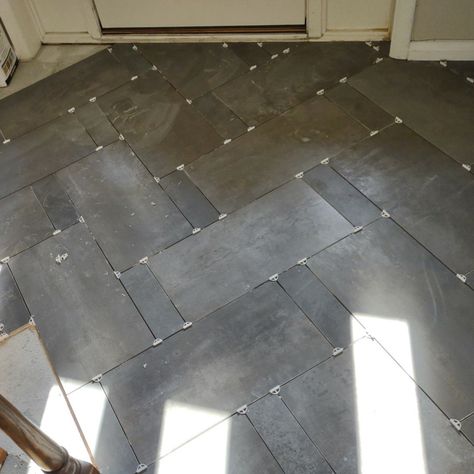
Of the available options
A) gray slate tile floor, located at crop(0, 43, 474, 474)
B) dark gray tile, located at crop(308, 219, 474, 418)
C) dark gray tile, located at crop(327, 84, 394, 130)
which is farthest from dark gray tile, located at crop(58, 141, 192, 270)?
dark gray tile, located at crop(327, 84, 394, 130)

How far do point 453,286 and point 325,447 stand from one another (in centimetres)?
112

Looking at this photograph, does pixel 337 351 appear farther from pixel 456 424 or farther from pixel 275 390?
pixel 456 424

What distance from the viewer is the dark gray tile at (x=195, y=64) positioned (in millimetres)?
4531

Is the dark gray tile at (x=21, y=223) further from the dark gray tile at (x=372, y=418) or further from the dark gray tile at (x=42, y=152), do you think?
the dark gray tile at (x=372, y=418)

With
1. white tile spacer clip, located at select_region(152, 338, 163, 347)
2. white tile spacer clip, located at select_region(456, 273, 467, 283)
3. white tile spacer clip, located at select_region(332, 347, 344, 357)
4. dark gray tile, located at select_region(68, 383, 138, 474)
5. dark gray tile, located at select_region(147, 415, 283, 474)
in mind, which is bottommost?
dark gray tile, located at select_region(68, 383, 138, 474)

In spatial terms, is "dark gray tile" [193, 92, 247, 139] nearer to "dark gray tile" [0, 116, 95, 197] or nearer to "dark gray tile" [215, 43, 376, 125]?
"dark gray tile" [215, 43, 376, 125]

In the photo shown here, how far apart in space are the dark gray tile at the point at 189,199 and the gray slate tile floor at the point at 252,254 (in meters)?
0.02

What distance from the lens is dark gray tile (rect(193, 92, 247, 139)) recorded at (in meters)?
4.15

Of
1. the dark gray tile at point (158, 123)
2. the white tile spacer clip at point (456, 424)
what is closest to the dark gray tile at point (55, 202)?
the dark gray tile at point (158, 123)

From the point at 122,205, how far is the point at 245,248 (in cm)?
94

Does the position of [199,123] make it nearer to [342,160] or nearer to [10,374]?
[342,160]

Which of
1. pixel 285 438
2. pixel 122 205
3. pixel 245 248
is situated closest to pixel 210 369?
pixel 285 438

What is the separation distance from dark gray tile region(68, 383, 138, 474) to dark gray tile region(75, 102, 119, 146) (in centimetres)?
196

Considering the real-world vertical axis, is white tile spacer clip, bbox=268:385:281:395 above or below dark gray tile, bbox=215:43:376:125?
below
